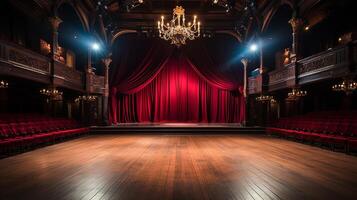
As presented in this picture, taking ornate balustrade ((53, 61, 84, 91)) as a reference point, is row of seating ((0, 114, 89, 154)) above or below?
below

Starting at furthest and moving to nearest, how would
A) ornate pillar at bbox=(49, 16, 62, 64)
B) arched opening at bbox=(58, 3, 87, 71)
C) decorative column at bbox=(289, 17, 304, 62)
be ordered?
arched opening at bbox=(58, 3, 87, 71) → decorative column at bbox=(289, 17, 304, 62) → ornate pillar at bbox=(49, 16, 62, 64)

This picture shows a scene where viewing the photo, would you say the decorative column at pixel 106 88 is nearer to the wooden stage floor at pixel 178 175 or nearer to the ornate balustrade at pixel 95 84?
the ornate balustrade at pixel 95 84

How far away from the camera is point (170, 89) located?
17.6m

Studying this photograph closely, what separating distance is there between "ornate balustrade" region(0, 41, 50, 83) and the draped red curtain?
6555 millimetres

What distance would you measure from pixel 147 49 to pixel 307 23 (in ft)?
29.7

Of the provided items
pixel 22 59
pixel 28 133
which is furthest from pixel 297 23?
Result: pixel 28 133

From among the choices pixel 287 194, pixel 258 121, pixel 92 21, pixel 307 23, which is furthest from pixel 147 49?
pixel 287 194

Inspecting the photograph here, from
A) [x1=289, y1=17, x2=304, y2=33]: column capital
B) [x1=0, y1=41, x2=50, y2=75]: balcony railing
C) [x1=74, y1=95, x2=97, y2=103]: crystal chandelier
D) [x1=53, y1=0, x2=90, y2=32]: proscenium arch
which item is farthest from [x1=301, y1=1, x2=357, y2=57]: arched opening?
[x1=74, y1=95, x2=97, y2=103]: crystal chandelier

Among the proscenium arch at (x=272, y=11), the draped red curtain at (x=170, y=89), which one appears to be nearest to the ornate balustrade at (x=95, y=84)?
the draped red curtain at (x=170, y=89)

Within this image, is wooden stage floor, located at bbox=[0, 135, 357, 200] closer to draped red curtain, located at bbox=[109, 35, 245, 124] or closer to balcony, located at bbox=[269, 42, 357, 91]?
balcony, located at bbox=[269, 42, 357, 91]

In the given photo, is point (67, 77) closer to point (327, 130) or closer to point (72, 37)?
point (72, 37)

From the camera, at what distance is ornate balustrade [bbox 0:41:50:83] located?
26.7 feet

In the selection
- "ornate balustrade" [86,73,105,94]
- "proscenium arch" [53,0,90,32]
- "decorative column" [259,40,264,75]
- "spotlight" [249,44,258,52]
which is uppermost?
"proscenium arch" [53,0,90,32]

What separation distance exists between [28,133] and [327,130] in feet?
30.2
